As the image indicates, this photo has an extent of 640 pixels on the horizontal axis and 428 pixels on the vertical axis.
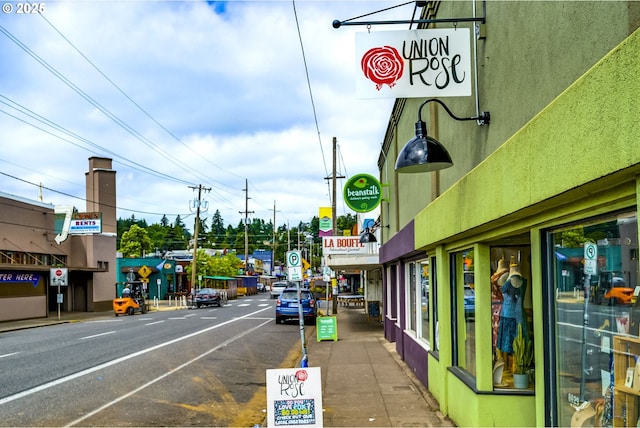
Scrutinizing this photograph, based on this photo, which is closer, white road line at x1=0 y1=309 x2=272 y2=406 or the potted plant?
the potted plant

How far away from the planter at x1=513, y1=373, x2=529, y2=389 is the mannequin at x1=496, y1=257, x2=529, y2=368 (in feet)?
0.86

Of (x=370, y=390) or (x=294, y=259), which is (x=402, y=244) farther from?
(x=370, y=390)

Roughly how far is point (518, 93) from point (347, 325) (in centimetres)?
2236

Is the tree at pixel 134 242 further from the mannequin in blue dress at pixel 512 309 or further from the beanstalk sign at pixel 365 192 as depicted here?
the mannequin in blue dress at pixel 512 309

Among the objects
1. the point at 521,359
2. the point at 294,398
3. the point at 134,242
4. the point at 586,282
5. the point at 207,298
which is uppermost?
the point at 134,242

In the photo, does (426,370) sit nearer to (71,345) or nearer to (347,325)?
(71,345)

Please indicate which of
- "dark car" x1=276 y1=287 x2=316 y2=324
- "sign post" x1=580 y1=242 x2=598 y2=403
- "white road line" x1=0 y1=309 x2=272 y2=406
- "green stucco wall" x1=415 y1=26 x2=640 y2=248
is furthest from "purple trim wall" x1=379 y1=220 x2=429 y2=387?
"dark car" x1=276 y1=287 x2=316 y2=324

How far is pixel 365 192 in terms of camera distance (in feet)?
60.7

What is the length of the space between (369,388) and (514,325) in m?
5.11

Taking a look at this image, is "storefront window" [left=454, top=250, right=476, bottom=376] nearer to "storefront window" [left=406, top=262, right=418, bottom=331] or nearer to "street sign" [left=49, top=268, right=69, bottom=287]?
"storefront window" [left=406, top=262, right=418, bottom=331]

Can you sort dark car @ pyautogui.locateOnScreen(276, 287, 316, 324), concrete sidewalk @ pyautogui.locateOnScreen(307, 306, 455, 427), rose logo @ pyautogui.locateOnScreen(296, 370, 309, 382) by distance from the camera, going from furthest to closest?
dark car @ pyautogui.locateOnScreen(276, 287, 316, 324)
concrete sidewalk @ pyautogui.locateOnScreen(307, 306, 455, 427)
rose logo @ pyautogui.locateOnScreen(296, 370, 309, 382)

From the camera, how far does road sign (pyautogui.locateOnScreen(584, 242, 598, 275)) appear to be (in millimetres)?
4270

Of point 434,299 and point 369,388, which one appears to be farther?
point 369,388

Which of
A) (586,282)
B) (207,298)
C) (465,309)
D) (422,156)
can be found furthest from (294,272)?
(207,298)
